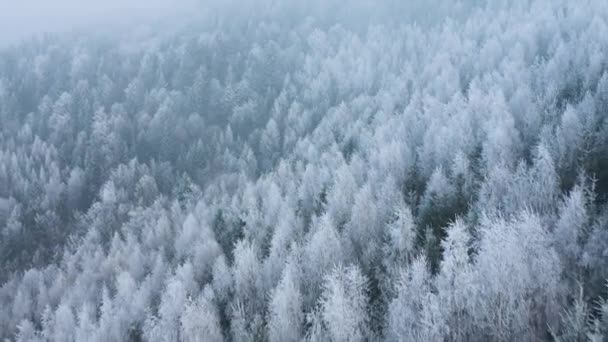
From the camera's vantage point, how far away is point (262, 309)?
50812 millimetres

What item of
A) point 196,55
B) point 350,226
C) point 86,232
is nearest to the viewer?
point 350,226

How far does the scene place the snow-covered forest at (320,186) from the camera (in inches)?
1428

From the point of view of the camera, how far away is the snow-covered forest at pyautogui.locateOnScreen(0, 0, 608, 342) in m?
36.3

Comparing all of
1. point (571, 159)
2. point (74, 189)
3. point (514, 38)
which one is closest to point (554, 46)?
point (514, 38)

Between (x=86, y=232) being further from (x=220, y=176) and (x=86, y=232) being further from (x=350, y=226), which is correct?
(x=350, y=226)

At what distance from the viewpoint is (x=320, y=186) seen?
244 ft

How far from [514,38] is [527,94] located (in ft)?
152

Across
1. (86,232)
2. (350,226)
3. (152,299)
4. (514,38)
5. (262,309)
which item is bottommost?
(86,232)

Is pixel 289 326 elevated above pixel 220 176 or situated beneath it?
elevated above

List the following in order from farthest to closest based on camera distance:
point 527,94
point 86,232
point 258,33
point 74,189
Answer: point 258,33 < point 74,189 < point 86,232 < point 527,94

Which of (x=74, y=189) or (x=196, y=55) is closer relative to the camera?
(x=74, y=189)

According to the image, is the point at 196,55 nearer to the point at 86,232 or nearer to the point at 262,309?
the point at 86,232

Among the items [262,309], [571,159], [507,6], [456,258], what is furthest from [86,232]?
[507,6]

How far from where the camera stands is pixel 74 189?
346 ft
